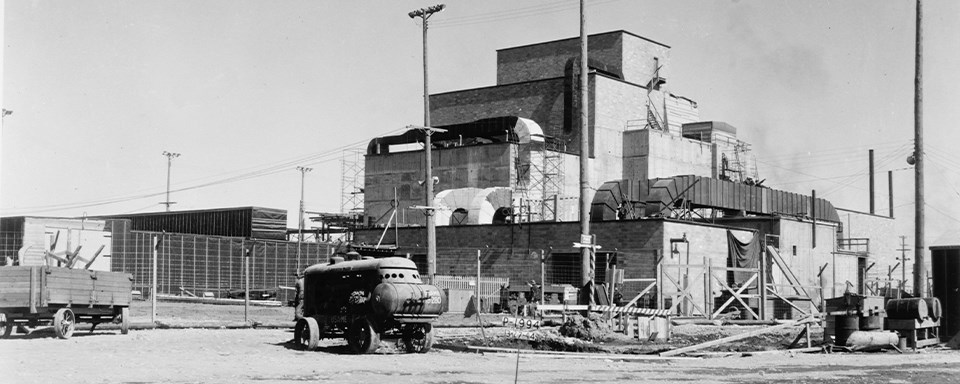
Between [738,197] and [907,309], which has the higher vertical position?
[738,197]

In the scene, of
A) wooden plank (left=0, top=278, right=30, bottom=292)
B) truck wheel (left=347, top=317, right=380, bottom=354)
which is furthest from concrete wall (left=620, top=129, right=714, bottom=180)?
wooden plank (left=0, top=278, right=30, bottom=292)

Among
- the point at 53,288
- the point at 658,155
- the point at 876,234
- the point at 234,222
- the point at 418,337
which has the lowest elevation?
the point at 418,337

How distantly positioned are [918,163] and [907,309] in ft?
24.7

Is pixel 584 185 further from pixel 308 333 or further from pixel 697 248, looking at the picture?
pixel 697 248

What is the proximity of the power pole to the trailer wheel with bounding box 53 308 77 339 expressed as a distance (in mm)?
20242

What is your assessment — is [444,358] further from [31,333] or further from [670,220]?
[670,220]

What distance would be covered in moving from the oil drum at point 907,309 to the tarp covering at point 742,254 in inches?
845

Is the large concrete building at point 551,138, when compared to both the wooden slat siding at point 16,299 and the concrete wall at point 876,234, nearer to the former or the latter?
the concrete wall at point 876,234

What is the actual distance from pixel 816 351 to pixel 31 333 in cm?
1630

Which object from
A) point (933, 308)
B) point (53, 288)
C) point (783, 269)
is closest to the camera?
point (53, 288)

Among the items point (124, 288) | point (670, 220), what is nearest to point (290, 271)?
point (670, 220)

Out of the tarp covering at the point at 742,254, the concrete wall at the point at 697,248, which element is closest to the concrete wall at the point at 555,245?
the concrete wall at the point at 697,248

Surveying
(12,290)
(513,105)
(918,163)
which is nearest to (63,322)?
(12,290)

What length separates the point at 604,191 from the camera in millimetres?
47812
